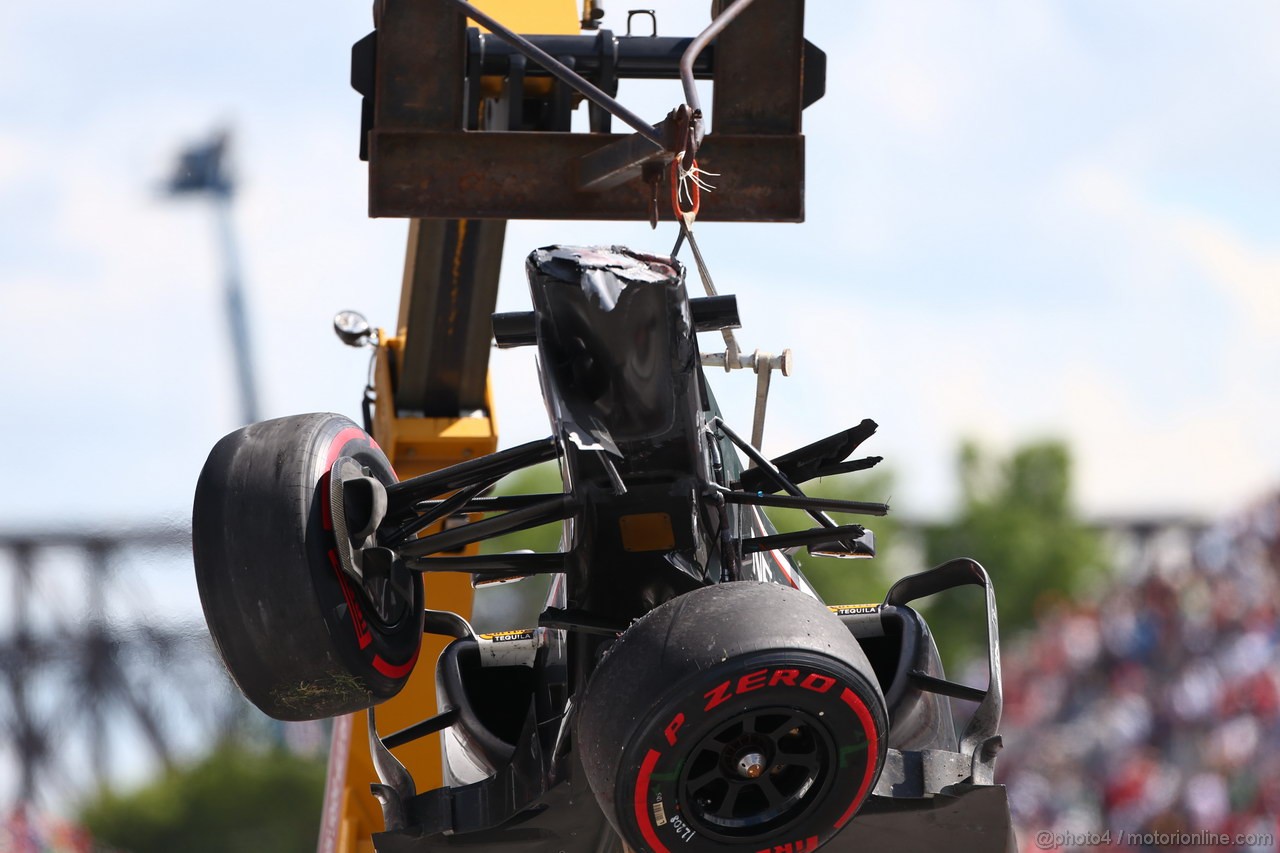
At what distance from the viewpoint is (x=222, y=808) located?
26.2 m

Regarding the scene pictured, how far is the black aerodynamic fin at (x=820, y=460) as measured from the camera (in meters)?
4.72

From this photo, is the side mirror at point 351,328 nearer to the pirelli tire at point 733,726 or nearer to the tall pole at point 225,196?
the pirelli tire at point 733,726

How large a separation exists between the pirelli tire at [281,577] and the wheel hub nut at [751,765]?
118 centimetres

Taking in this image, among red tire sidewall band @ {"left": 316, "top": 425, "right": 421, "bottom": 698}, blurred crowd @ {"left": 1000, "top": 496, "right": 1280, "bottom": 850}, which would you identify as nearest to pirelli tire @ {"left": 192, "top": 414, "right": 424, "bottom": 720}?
red tire sidewall band @ {"left": 316, "top": 425, "right": 421, "bottom": 698}

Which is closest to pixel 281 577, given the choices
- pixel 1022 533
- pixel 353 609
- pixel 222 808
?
pixel 353 609

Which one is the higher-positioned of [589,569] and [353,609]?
[589,569]

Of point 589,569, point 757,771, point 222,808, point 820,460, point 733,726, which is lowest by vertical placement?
point 222,808

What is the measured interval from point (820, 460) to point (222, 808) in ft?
76.6

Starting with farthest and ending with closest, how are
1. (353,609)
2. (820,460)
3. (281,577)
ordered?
(820,460) → (353,609) → (281,577)

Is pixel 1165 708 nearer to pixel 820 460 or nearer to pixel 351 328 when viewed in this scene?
pixel 351 328

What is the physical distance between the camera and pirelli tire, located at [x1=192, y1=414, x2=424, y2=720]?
4301 millimetres

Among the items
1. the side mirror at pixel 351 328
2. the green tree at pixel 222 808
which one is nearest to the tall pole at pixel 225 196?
the green tree at pixel 222 808

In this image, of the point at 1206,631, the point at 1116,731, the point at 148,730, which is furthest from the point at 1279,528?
the point at 148,730

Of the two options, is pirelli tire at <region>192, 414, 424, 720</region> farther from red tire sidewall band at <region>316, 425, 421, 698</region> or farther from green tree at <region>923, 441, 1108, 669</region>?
green tree at <region>923, 441, 1108, 669</region>
